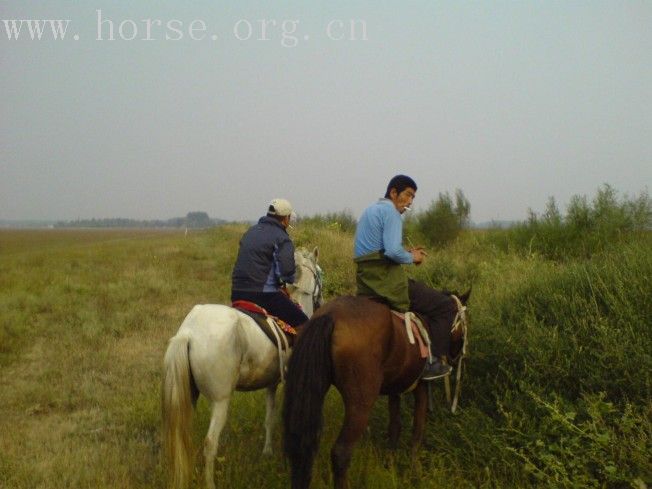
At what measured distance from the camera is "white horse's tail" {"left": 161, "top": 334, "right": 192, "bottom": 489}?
13.5 ft

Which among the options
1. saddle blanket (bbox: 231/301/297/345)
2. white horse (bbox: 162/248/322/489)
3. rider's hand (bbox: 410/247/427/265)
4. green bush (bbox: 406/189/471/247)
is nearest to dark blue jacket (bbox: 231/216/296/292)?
saddle blanket (bbox: 231/301/297/345)

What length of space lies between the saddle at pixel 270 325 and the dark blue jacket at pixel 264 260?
0.23m

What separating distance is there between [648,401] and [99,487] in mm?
4477

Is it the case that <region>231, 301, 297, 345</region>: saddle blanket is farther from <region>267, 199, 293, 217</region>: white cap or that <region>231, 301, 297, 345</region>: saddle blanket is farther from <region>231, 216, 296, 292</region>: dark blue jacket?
<region>267, 199, 293, 217</region>: white cap

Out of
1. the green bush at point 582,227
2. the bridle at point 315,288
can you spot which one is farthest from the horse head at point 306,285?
the green bush at point 582,227

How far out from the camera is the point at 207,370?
14.0 feet

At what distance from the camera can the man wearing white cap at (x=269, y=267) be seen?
5195mm

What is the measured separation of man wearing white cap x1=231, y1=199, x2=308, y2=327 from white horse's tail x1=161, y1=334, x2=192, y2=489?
1078 mm

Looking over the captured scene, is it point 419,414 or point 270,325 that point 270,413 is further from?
point 419,414

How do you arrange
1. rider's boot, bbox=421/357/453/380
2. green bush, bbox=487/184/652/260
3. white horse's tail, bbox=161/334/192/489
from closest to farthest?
white horse's tail, bbox=161/334/192/489 < rider's boot, bbox=421/357/453/380 < green bush, bbox=487/184/652/260

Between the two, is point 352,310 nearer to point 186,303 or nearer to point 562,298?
point 562,298

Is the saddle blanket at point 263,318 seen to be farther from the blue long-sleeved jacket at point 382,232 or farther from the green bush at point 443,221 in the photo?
the green bush at point 443,221

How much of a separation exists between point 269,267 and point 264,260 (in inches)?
3.7

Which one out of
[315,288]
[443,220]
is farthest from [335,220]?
[315,288]
